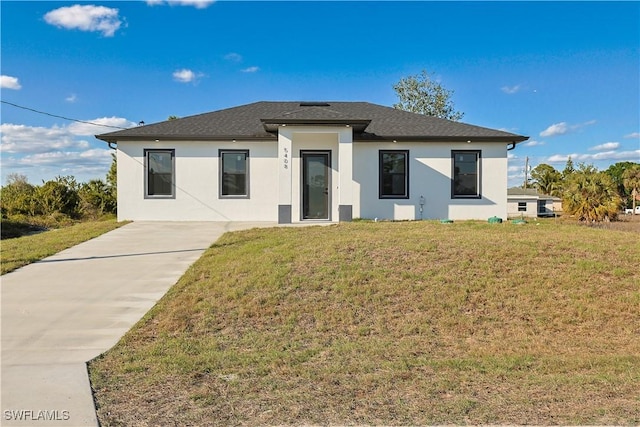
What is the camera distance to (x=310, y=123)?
1403 cm

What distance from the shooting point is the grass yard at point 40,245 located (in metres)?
9.60

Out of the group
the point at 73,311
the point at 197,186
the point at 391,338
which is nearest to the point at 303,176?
the point at 197,186

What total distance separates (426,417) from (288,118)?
11201 mm

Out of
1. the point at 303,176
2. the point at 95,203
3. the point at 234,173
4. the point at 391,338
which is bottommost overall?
the point at 391,338

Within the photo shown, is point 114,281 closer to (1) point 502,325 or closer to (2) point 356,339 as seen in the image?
(2) point 356,339

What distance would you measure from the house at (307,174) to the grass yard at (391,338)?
653cm

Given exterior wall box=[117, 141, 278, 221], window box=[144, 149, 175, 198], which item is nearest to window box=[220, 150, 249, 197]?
exterior wall box=[117, 141, 278, 221]

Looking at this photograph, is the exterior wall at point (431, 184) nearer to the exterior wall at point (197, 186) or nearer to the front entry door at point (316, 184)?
the front entry door at point (316, 184)

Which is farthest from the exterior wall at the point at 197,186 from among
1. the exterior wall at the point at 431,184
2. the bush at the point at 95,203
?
the bush at the point at 95,203

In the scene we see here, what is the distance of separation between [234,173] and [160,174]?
2387 mm

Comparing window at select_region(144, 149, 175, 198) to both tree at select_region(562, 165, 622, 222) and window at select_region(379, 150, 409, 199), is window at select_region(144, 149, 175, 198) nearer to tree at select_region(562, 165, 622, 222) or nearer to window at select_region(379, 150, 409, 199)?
window at select_region(379, 150, 409, 199)

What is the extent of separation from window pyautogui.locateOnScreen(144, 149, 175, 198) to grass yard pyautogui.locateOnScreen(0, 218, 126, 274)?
5.72 ft

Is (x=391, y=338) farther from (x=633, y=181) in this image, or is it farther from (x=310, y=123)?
(x=633, y=181)

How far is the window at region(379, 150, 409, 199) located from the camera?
16047 mm
